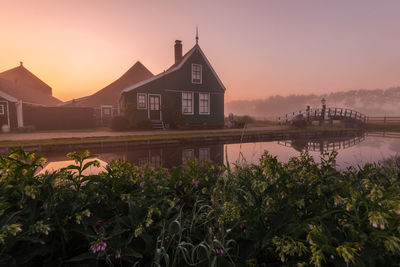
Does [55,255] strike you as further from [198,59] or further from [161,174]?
[198,59]

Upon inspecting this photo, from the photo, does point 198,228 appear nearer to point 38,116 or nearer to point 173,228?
point 173,228

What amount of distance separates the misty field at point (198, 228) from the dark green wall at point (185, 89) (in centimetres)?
1953

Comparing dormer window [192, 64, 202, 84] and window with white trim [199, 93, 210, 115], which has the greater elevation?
dormer window [192, 64, 202, 84]

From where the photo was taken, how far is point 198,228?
1.75 meters

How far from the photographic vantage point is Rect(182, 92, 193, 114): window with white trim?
76.1 feet

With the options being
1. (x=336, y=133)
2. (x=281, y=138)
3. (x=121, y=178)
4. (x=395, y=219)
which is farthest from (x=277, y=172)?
(x=336, y=133)

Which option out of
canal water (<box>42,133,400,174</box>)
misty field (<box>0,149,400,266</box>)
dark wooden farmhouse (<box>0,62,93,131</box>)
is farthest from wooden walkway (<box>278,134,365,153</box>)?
dark wooden farmhouse (<box>0,62,93,131</box>)

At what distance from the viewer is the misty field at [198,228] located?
1187 millimetres

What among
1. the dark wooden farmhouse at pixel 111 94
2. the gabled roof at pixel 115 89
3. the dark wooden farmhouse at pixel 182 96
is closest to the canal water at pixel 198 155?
the dark wooden farmhouse at pixel 182 96

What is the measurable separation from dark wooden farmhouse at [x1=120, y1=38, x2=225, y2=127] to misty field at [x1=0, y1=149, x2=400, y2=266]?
19444 mm

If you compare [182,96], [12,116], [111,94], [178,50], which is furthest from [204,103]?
[111,94]

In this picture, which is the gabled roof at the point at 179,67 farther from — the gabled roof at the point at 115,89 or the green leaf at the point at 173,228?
the green leaf at the point at 173,228

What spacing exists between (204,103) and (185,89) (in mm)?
2584

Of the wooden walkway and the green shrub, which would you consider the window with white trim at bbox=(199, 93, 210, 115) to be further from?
the wooden walkway
